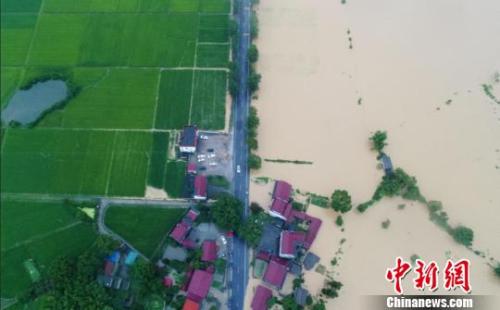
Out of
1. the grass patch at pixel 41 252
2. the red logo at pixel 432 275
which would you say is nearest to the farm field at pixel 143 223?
the grass patch at pixel 41 252

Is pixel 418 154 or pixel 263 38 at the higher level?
pixel 263 38

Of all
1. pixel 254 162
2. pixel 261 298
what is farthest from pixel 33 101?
pixel 261 298

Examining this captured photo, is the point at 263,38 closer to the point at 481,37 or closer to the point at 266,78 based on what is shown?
the point at 266,78

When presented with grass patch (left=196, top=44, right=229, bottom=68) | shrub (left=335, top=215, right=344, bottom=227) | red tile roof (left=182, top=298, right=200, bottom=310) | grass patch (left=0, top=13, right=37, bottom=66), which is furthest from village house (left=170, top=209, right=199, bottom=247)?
grass patch (left=0, top=13, right=37, bottom=66)

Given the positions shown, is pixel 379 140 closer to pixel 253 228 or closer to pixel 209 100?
pixel 253 228

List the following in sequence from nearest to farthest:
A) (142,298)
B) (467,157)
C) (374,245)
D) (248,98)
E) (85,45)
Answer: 1. (142,298)
2. (374,245)
3. (467,157)
4. (248,98)
5. (85,45)

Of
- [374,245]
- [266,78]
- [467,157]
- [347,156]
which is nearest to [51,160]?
[266,78]

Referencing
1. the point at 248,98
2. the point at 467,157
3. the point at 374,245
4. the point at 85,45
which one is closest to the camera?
the point at 374,245

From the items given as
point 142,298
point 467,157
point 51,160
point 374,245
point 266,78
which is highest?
point 266,78
